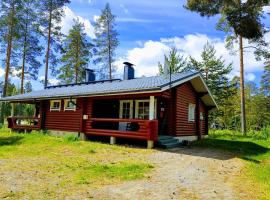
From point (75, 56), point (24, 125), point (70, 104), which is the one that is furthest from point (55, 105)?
point (75, 56)

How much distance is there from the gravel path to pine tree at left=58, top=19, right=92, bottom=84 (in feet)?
89.1

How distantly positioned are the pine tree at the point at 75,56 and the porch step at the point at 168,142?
2324 centimetres

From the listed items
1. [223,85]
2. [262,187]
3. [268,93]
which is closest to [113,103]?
[262,187]

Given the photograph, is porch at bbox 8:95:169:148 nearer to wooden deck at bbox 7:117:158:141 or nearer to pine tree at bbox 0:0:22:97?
wooden deck at bbox 7:117:158:141

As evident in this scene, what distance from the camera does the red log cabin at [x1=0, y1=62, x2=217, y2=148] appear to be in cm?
1312

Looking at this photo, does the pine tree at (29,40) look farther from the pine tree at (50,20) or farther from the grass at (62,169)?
the grass at (62,169)

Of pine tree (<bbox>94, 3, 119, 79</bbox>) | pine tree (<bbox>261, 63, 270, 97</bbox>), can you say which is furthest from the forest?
pine tree (<bbox>261, 63, 270, 97</bbox>)

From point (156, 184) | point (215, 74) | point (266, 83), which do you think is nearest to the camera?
point (156, 184)

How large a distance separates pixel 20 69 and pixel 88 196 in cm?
2834

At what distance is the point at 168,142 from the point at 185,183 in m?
6.88

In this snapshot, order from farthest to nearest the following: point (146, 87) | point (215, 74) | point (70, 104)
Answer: point (215, 74), point (70, 104), point (146, 87)

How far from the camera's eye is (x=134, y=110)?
15.8 metres

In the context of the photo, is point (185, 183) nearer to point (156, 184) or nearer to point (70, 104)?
point (156, 184)

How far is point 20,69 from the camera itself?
30.7m
